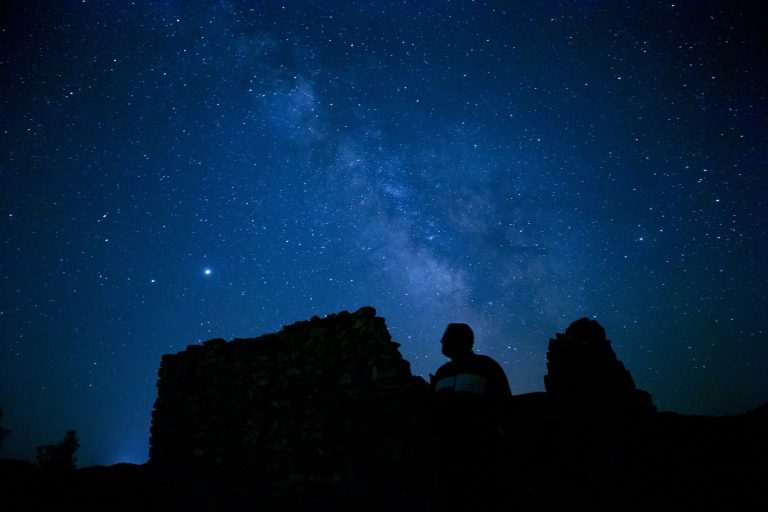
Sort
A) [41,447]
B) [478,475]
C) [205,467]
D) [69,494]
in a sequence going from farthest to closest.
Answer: [41,447], [205,467], [69,494], [478,475]

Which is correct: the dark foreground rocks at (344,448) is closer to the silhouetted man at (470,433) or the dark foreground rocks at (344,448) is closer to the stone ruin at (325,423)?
the stone ruin at (325,423)

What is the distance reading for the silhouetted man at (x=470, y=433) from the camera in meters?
3.44

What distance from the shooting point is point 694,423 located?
7957 mm

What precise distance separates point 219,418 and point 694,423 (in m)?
10.3

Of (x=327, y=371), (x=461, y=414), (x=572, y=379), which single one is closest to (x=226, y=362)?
(x=327, y=371)

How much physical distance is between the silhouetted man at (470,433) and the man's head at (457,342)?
0.24 m

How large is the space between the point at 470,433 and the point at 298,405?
4.46 m

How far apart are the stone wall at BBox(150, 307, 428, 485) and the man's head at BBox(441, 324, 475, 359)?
8.70 feet

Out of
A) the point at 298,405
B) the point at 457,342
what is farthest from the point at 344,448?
the point at 457,342

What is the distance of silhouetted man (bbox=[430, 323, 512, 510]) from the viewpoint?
3.44 metres

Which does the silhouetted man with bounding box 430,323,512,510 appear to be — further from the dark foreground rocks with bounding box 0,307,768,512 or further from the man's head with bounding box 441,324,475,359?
the dark foreground rocks with bounding box 0,307,768,512

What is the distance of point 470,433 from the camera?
11.5ft

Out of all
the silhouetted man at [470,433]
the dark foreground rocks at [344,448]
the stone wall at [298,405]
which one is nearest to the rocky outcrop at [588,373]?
the dark foreground rocks at [344,448]

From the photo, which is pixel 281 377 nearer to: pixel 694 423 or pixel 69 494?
pixel 69 494
